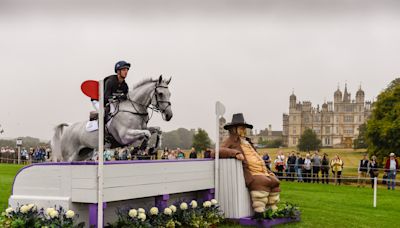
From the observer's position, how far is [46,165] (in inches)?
255

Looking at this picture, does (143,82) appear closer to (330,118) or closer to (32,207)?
(32,207)

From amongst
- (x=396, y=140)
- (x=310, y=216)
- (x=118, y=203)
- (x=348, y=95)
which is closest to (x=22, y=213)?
(x=118, y=203)

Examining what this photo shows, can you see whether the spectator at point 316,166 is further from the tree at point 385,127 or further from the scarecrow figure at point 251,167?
the scarecrow figure at point 251,167

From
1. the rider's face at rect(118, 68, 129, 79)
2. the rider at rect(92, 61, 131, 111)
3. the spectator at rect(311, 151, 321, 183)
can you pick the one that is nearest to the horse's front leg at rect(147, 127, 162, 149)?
the rider at rect(92, 61, 131, 111)

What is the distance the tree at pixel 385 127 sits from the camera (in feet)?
96.6

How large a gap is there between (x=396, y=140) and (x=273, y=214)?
75.8ft

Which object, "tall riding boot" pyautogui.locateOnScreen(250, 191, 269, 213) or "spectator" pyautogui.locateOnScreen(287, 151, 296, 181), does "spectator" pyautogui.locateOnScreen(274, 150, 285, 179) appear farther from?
"tall riding boot" pyautogui.locateOnScreen(250, 191, 269, 213)

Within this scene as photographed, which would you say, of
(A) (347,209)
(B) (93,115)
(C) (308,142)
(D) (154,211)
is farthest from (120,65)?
(C) (308,142)

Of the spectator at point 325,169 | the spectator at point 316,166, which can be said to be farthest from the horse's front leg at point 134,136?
the spectator at point 316,166

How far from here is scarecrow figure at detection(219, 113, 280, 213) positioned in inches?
344

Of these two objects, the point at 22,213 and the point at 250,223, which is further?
the point at 250,223

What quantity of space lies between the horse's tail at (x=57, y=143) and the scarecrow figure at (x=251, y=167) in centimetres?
338

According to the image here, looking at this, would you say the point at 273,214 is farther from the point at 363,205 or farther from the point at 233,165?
the point at 363,205

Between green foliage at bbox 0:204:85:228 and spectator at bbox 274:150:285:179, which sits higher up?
green foliage at bbox 0:204:85:228
